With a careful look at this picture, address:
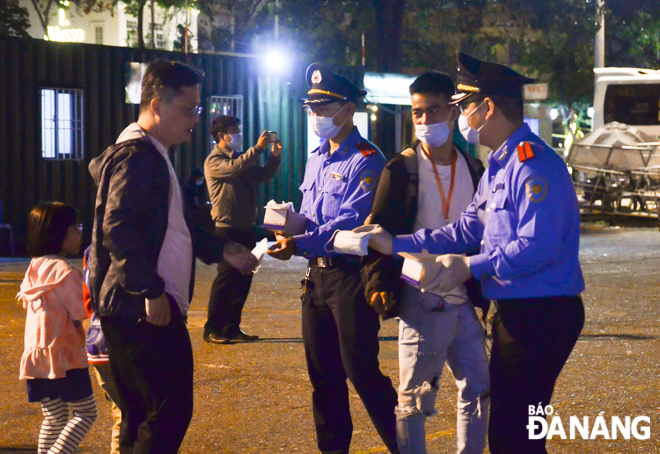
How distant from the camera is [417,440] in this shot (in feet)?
14.0

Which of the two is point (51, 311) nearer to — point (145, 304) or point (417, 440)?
point (145, 304)

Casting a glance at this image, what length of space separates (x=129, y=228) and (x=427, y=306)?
1.42 metres

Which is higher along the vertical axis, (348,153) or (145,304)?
(348,153)

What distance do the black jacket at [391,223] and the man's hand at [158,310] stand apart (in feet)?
3.35

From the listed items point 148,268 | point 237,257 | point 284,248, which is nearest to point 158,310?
point 148,268

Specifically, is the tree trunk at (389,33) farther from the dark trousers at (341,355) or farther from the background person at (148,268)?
the background person at (148,268)

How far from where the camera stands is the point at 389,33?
25.8m

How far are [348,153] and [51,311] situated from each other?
1.64 meters

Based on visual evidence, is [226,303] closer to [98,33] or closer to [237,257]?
[237,257]

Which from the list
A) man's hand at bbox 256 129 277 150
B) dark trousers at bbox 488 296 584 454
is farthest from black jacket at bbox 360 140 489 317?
man's hand at bbox 256 129 277 150

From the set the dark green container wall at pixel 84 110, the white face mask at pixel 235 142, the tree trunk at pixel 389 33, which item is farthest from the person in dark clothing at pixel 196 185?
the tree trunk at pixel 389 33

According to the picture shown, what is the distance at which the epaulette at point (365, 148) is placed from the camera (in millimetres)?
4820

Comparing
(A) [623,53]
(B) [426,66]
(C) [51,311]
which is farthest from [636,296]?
(A) [623,53]

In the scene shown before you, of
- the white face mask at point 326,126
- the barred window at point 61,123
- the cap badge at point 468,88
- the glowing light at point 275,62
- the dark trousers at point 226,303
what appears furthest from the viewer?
the glowing light at point 275,62
